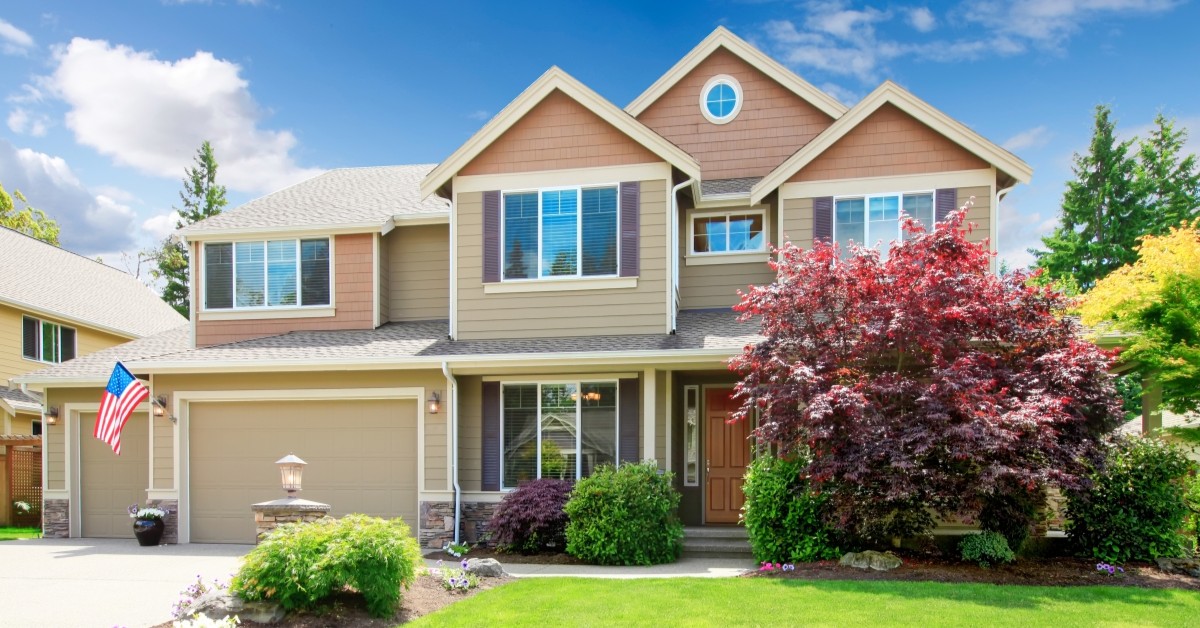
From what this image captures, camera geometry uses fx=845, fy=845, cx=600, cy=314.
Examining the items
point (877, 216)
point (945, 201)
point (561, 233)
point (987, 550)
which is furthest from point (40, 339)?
point (987, 550)

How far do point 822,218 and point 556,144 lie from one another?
4.18 metres

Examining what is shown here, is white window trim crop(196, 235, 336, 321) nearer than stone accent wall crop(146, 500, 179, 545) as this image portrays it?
No

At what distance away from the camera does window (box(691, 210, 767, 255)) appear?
13.6 metres

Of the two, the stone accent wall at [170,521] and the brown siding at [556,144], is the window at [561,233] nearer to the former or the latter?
the brown siding at [556,144]

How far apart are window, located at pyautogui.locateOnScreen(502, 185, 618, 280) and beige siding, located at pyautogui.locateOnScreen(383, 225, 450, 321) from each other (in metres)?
1.93

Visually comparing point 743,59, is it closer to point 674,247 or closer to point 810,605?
point 674,247

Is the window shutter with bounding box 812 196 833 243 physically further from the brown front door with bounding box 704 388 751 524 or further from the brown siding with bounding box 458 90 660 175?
the brown siding with bounding box 458 90 660 175

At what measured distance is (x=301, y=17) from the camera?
1438cm

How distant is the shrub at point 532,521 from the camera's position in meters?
11.0

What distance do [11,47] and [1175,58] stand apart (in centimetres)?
2053

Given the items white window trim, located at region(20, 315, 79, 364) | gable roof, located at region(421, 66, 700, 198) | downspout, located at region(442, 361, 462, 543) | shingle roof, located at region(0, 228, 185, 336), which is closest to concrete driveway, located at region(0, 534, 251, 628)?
downspout, located at region(442, 361, 462, 543)

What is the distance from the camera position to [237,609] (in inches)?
269

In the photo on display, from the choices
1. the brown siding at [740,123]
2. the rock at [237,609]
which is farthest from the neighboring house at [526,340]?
the rock at [237,609]

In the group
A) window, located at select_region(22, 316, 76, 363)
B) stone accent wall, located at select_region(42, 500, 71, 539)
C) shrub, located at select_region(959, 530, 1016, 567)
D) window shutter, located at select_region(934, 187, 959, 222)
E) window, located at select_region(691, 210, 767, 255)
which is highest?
window shutter, located at select_region(934, 187, 959, 222)
